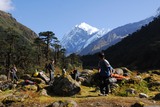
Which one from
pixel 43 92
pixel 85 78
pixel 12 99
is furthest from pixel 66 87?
pixel 85 78

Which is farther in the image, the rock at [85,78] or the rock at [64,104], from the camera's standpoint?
the rock at [85,78]

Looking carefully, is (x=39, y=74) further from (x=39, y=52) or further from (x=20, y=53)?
(x=39, y=52)

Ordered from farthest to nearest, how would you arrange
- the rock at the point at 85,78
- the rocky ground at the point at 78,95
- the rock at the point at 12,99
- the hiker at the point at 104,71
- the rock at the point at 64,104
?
1. the rock at the point at 85,78
2. the hiker at the point at 104,71
3. the rock at the point at 12,99
4. the rocky ground at the point at 78,95
5. the rock at the point at 64,104

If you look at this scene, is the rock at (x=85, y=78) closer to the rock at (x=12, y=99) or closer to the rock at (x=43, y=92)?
the rock at (x=43, y=92)

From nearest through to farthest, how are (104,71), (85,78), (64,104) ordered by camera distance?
(64,104), (104,71), (85,78)

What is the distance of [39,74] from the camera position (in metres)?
29.3

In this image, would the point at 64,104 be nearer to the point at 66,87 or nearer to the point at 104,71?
the point at 104,71

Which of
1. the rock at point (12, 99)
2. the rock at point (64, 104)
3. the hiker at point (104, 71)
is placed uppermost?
the hiker at point (104, 71)

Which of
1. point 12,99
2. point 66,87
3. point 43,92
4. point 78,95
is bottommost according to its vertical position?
point 12,99

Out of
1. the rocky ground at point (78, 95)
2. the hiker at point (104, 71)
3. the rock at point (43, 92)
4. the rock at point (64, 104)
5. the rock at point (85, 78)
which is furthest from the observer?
the rock at point (85, 78)

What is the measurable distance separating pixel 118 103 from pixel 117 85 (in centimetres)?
572

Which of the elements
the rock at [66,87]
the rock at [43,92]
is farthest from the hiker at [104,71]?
the rock at [43,92]

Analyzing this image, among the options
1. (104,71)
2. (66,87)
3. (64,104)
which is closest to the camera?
(64,104)

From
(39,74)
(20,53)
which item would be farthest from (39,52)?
(39,74)
